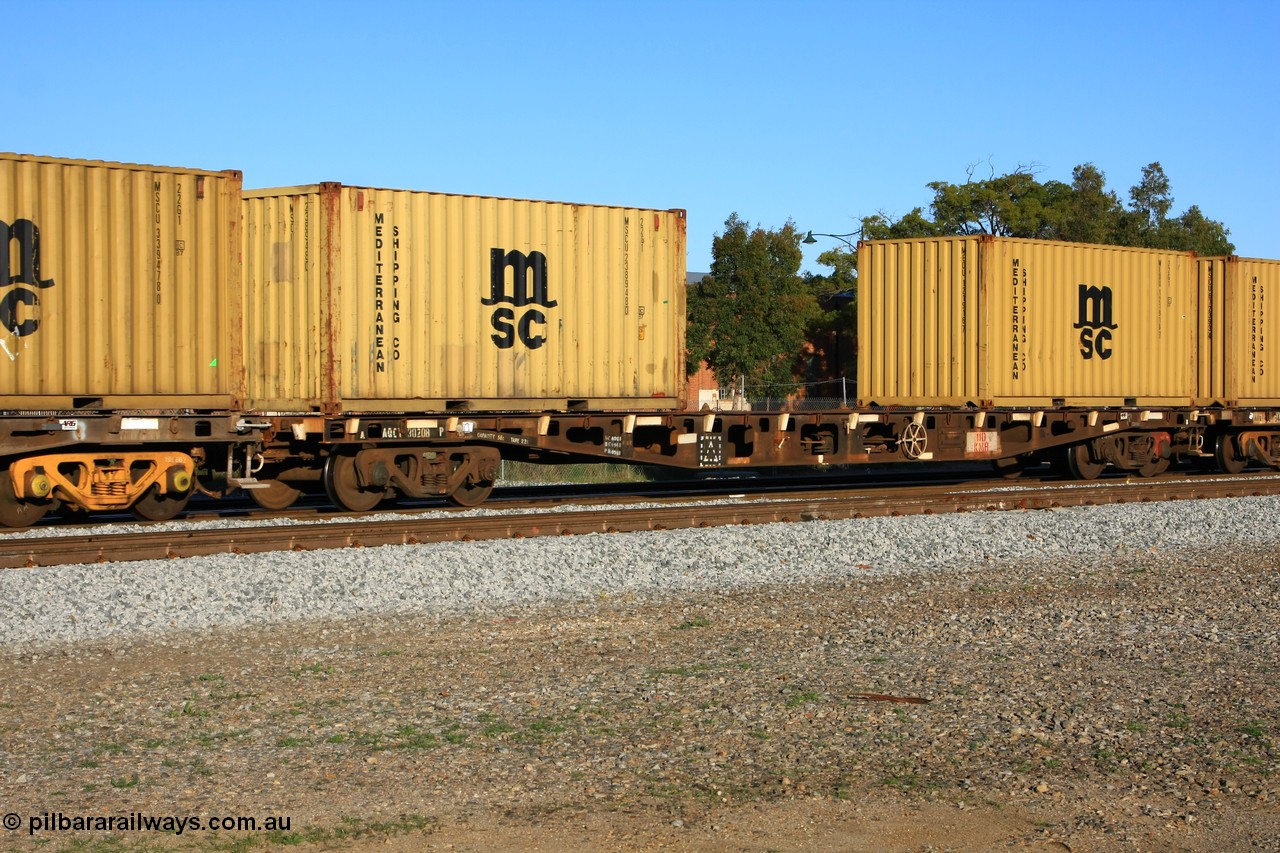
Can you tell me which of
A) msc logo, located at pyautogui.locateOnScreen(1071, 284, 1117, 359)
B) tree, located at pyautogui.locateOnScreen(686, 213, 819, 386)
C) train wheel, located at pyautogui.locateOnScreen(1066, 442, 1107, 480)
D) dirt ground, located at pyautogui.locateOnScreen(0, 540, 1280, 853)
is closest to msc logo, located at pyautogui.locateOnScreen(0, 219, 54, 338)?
dirt ground, located at pyautogui.locateOnScreen(0, 540, 1280, 853)

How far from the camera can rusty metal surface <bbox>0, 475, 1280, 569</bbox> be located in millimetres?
11453

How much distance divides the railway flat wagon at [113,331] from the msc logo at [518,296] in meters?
3.30

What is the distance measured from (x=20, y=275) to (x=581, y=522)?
6409 millimetres

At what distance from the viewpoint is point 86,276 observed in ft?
44.1

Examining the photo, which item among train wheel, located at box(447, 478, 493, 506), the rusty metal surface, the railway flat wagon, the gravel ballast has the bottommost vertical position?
the gravel ballast

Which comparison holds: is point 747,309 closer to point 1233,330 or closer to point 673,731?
point 1233,330

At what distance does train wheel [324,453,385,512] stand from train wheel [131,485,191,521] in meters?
1.71

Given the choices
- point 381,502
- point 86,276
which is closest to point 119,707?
point 86,276

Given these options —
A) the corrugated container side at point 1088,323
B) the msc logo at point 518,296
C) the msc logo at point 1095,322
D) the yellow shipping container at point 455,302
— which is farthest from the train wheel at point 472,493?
the msc logo at point 1095,322

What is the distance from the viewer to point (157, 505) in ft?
47.1

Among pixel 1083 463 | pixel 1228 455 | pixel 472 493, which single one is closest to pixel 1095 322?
pixel 1083 463

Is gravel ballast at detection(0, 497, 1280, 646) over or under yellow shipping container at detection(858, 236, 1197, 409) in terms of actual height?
under

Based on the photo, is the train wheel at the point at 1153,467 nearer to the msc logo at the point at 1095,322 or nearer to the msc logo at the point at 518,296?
the msc logo at the point at 1095,322

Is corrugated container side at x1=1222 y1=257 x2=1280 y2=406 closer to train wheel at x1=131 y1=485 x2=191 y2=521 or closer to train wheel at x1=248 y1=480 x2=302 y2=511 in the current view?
train wheel at x1=248 y1=480 x2=302 y2=511
